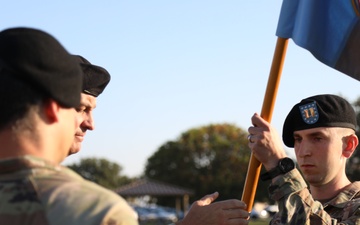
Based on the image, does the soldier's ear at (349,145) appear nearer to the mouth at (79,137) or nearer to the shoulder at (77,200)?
A: the mouth at (79,137)

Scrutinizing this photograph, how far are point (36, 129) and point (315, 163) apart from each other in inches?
110

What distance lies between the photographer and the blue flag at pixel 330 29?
4.92 metres

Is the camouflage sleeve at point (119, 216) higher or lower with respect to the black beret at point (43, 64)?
lower

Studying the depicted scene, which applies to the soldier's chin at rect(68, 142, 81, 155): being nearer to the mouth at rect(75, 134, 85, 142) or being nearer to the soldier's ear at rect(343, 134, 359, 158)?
the mouth at rect(75, 134, 85, 142)

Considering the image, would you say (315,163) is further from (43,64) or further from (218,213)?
(43,64)

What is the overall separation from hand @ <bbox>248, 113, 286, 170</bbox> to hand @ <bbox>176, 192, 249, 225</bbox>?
0.32 metres

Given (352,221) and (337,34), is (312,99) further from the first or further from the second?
(352,221)

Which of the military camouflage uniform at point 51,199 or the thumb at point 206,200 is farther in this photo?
the thumb at point 206,200

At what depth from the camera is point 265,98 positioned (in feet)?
14.1

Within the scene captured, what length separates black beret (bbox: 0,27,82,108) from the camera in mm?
2131

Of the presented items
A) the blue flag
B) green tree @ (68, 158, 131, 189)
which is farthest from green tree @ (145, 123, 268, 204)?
the blue flag

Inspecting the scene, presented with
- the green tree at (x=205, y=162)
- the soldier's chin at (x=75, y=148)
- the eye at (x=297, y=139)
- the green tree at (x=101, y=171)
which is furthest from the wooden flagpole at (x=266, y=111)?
the green tree at (x=101, y=171)

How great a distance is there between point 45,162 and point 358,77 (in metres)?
3.23

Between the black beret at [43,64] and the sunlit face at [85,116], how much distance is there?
2.44m
